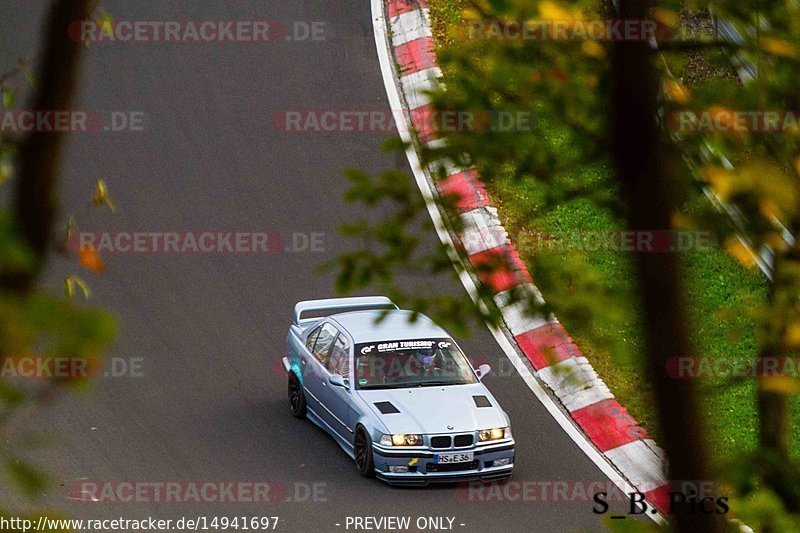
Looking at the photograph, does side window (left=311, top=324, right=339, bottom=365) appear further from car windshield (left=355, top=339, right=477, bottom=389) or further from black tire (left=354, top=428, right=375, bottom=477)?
black tire (left=354, top=428, right=375, bottom=477)

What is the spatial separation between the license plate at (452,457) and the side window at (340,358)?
1.29 meters

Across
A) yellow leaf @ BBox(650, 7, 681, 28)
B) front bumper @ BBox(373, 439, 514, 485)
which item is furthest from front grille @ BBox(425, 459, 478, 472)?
yellow leaf @ BBox(650, 7, 681, 28)

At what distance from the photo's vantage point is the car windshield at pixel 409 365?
10.9 m

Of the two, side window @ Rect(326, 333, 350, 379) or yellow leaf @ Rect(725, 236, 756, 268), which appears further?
side window @ Rect(326, 333, 350, 379)

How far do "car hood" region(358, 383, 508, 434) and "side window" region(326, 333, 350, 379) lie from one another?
38 cm

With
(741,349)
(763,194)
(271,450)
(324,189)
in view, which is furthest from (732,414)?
(763,194)

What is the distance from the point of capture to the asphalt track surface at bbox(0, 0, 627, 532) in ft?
33.8

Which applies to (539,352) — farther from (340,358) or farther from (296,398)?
(296,398)

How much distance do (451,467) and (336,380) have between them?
141cm

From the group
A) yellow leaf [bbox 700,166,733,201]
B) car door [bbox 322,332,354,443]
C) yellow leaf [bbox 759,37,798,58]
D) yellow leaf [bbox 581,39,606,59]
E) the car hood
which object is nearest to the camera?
yellow leaf [bbox 700,166,733,201]

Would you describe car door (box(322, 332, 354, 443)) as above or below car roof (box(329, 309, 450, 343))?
below

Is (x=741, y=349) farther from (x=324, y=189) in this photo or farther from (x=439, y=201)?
(x=439, y=201)

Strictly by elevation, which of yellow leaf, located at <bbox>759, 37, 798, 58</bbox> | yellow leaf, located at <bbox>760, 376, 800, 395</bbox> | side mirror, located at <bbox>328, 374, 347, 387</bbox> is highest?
yellow leaf, located at <bbox>759, 37, 798, 58</bbox>

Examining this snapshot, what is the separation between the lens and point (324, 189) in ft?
47.6
